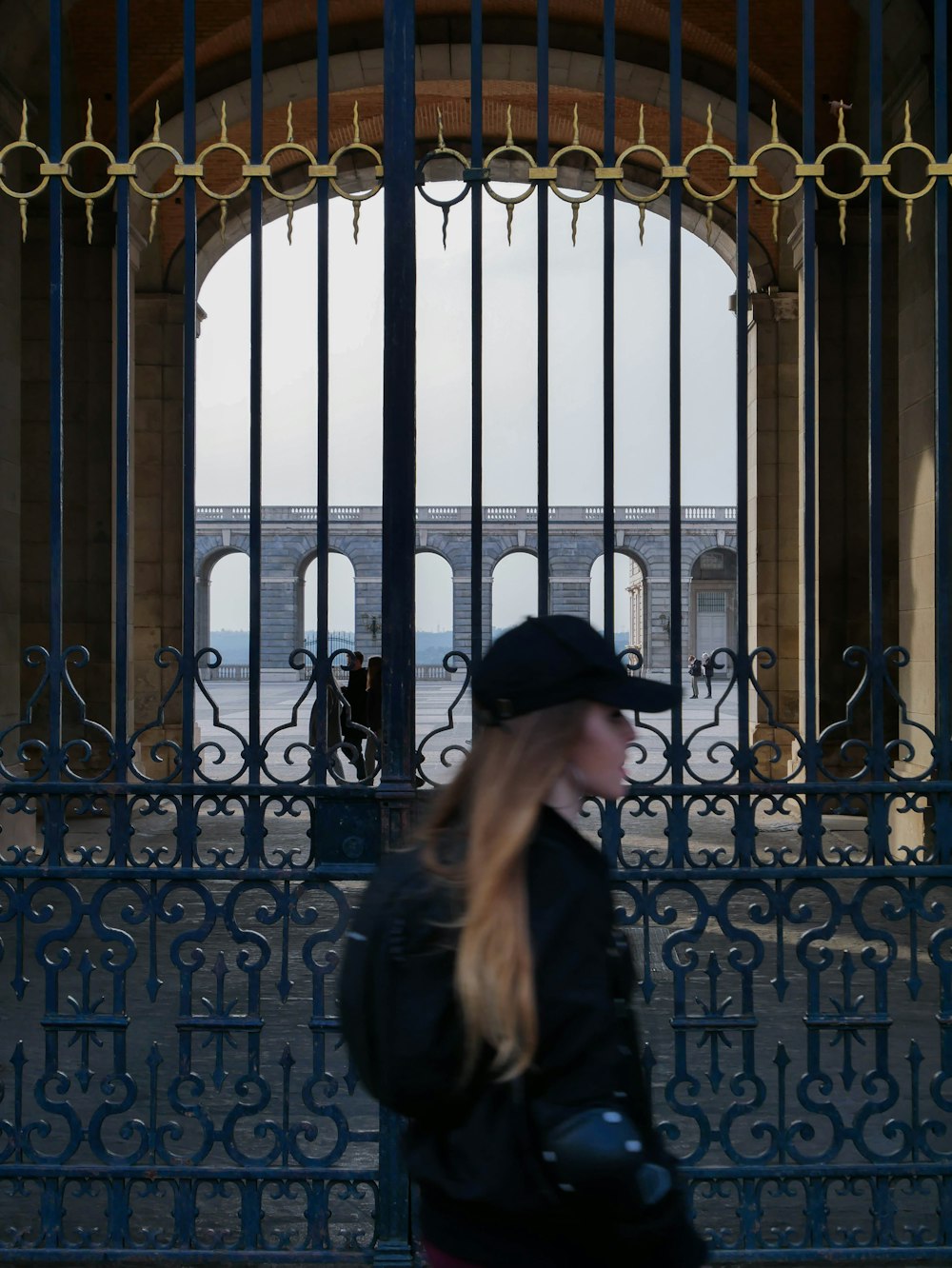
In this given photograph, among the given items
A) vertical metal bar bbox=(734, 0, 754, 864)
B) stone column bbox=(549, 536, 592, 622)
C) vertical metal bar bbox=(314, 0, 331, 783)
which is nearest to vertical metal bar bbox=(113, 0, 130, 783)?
vertical metal bar bbox=(314, 0, 331, 783)

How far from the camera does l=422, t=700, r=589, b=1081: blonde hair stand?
1652mm

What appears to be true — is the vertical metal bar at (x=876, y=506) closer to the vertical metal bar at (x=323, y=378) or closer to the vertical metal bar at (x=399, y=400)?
the vertical metal bar at (x=399, y=400)

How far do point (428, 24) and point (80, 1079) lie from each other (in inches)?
467

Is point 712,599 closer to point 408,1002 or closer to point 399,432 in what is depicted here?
point 399,432

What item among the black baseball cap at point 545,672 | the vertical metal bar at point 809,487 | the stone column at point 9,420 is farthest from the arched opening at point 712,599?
the black baseball cap at point 545,672

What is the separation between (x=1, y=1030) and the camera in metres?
5.96

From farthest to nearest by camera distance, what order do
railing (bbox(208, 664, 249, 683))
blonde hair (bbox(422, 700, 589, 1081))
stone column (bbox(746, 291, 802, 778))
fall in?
railing (bbox(208, 664, 249, 683)) < stone column (bbox(746, 291, 802, 778)) < blonde hair (bbox(422, 700, 589, 1081))

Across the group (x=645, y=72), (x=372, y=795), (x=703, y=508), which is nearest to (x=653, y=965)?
(x=372, y=795)

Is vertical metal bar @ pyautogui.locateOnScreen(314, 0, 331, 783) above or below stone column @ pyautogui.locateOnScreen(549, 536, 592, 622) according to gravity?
below

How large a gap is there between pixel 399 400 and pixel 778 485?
11.9 m

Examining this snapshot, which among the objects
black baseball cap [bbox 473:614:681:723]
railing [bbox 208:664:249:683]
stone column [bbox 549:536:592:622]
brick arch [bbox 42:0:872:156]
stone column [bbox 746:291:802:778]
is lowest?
black baseball cap [bbox 473:614:681:723]

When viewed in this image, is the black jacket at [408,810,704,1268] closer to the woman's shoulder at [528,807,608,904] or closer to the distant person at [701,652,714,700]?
the woman's shoulder at [528,807,608,904]

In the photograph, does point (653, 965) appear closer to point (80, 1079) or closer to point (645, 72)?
point (80, 1079)

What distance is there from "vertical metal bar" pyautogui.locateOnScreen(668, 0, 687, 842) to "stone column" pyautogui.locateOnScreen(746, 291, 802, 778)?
11171 millimetres
